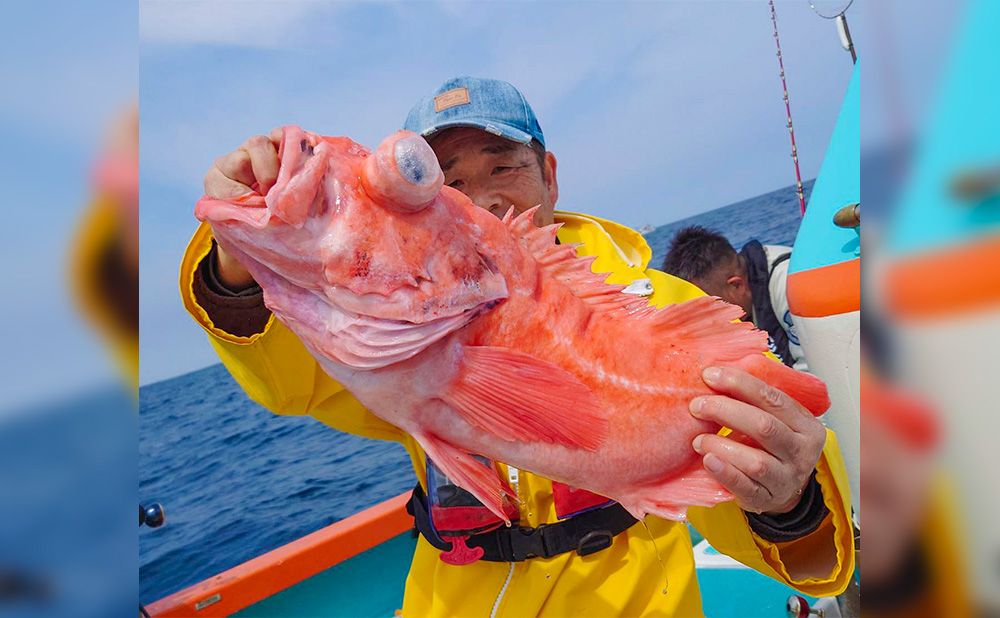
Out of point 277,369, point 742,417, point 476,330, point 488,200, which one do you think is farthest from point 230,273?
point 742,417

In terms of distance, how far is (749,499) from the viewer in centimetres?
194

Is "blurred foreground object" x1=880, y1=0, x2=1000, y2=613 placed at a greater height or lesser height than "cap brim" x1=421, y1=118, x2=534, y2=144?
lesser

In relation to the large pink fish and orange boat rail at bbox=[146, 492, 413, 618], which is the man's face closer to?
the large pink fish

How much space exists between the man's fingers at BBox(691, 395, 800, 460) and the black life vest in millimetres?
5092

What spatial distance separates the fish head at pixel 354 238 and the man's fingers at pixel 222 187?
33 millimetres

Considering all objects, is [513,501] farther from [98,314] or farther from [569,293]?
[98,314]

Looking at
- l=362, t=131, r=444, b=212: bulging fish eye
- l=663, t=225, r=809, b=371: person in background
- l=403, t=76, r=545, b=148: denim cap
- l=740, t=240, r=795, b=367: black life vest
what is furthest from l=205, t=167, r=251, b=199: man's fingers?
l=740, t=240, r=795, b=367: black life vest

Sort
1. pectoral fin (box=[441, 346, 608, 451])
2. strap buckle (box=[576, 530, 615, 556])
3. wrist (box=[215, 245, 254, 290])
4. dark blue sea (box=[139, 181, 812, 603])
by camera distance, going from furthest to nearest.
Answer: dark blue sea (box=[139, 181, 812, 603]) < strap buckle (box=[576, 530, 615, 556]) < wrist (box=[215, 245, 254, 290]) < pectoral fin (box=[441, 346, 608, 451])

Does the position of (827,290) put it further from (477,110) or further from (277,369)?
(277,369)

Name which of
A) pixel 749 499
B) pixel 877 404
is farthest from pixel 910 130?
pixel 749 499

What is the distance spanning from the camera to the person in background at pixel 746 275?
21.3ft

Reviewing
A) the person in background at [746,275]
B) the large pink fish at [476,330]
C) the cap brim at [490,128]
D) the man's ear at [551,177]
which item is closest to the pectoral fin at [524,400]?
the large pink fish at [476,330]

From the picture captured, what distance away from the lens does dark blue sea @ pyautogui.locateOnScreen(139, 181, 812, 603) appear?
35.8 ft

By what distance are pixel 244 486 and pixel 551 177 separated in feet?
49.7
